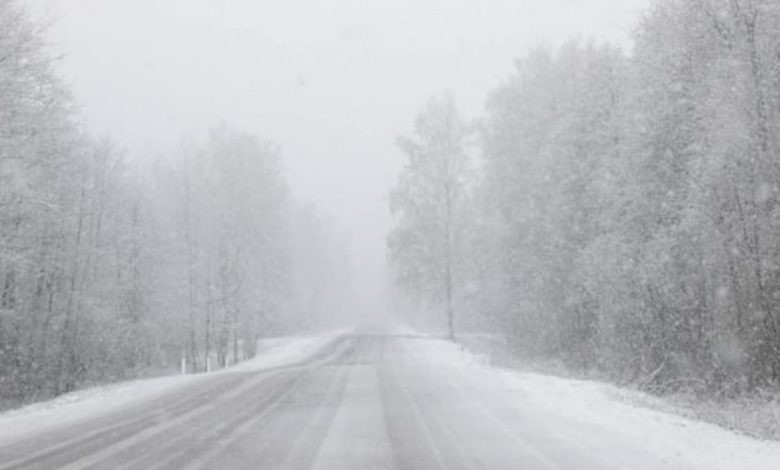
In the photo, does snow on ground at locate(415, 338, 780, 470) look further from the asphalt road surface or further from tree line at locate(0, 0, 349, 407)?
tree line at locate(0, 0, 349, 407)

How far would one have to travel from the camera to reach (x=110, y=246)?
35469mm

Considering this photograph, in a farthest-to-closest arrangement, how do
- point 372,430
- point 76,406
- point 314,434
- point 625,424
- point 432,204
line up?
point 432,204
point 76,406
point 625,424
point 372,430
point 314,434

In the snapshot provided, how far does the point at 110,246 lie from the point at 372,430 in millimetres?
26195

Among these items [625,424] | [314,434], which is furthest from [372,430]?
[625,424]

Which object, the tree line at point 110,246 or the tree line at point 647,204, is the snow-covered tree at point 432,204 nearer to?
the tree line at point 110,246

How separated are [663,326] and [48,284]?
22.5m

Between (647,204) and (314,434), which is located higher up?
(647,204)

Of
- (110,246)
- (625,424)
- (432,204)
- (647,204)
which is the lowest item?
(625,424)

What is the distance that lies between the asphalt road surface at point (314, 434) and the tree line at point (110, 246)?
811 centimetres

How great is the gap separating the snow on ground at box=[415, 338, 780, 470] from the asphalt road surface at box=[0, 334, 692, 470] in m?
0.43

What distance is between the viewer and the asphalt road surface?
986cm

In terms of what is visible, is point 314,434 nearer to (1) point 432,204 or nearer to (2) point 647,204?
(2) point 647,204

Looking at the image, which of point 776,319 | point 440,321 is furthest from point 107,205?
point 440,321

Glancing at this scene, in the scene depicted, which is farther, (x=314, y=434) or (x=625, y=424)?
(x=625, y=424)
